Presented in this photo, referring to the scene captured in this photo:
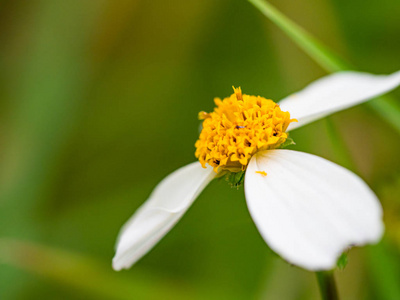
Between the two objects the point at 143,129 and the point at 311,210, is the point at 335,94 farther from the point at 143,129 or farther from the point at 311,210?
the point at 143,129

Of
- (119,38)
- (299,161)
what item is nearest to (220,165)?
(299,161)

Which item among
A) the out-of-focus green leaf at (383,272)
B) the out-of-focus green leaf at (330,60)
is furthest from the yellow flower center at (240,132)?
the out-of-focus green leaf at (383,272)

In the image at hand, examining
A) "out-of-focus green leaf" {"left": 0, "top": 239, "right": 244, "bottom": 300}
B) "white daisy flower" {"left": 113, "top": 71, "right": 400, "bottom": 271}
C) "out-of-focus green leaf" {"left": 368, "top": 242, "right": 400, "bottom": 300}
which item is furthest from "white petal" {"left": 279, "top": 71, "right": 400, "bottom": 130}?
"out-of-focus green leaf" {"left": 0, "top": 239, "right": 244, "bottom": 300}

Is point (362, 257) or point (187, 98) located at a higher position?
point (187, 98)

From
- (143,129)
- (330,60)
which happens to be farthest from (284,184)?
(143,129)

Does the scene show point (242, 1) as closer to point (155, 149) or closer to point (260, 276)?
point (155, 149)

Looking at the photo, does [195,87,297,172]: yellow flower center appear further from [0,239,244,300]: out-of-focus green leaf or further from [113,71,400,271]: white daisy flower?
[0,239,244,300]: out-of-focus green leaf
